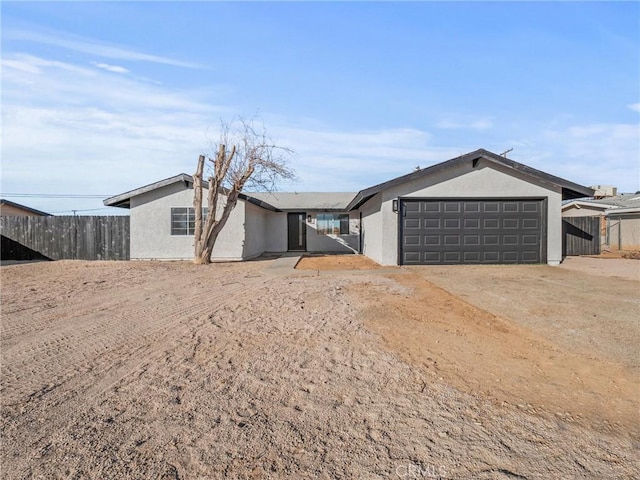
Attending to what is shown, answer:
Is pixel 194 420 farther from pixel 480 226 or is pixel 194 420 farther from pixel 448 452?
pixel 480 226

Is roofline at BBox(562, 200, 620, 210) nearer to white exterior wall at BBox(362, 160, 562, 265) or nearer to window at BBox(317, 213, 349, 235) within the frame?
white exterior wall at BBox(362, 160, 562, 265)

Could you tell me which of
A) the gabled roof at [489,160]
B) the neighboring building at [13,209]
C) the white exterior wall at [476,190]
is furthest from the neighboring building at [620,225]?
the neighboring building at [13,209]

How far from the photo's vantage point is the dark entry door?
21.7 meters

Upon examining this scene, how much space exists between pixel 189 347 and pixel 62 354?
128 centimetres

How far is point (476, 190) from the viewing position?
1299 centimetres

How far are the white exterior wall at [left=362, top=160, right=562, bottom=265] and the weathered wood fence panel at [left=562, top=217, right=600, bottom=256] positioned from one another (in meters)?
4.11

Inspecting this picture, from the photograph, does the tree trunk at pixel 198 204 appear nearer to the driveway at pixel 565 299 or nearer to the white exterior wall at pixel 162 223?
the white exterior wall at pixel 162 223

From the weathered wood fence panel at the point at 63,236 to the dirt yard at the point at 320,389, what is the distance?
34.6ft

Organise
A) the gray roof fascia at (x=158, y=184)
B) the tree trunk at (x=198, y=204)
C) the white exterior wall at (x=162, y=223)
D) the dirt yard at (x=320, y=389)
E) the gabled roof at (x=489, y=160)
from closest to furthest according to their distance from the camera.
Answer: the dirt yard at (x=320, y=389) < the gabled roof at (x=489, y=160) < the tree trunk at (x=198, y=204) < the gray roof fascia at (x=158, y=184) < the white exterior wall at (x=162, y=223)

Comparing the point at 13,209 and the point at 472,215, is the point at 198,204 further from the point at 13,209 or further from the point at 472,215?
the point at 13,209

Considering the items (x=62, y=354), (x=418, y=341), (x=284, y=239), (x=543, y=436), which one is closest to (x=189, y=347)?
(x=62, y=354)

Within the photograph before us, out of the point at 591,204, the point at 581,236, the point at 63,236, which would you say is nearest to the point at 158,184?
the point at 63,236

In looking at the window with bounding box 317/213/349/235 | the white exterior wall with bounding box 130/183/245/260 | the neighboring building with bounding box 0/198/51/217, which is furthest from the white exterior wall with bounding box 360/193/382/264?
the neighboring building with bounding box 0/198/51/217

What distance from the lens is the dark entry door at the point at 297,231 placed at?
71.1 ft
